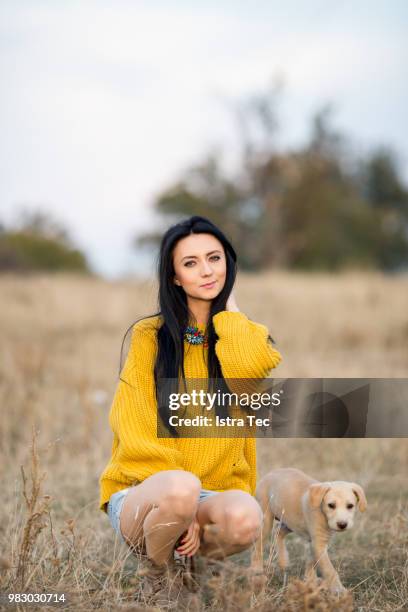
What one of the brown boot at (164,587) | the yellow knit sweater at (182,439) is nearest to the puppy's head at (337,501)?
the yellow knit sweater at (182,439)

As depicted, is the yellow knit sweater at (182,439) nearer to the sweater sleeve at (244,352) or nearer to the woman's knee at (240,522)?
the sweater sleeve at (244,352)

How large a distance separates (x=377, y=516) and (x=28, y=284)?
1095cm

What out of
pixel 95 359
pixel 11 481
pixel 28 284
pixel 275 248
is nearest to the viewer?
pixel 11 481

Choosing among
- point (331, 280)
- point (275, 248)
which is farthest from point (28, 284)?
point (275, 248)

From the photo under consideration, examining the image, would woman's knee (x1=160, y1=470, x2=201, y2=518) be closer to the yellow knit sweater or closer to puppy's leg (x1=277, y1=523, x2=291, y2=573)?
the yellow knit sweater

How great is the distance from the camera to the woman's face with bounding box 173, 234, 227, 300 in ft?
10.3

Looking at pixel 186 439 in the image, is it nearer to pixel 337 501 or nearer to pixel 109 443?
pixel 337 501

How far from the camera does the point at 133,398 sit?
2.99 metres

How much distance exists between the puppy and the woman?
5.2 inches

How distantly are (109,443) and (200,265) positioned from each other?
142 inches

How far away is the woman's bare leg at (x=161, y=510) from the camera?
104 inches

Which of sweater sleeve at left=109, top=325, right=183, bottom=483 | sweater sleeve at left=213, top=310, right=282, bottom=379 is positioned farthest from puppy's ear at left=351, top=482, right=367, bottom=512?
sweater sleeve at left=109, top=325, right=183, bottom=483

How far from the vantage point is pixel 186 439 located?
3016 millimetres

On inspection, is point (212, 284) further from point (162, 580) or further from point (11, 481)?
point (11, 481)
